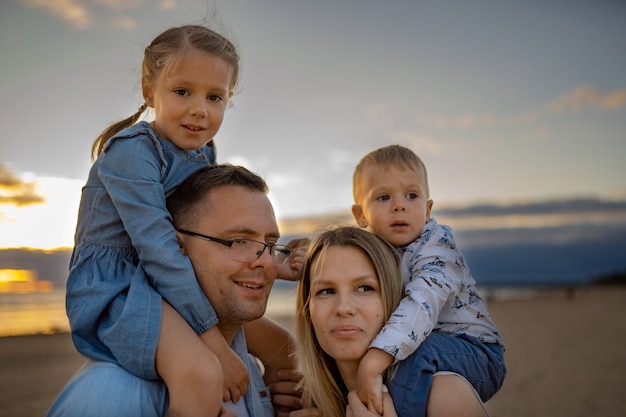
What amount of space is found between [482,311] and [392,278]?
74 cm

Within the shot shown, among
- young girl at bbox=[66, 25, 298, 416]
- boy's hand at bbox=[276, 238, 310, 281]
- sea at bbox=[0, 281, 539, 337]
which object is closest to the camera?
young girl at bbox=[66, 25, 298, 416]

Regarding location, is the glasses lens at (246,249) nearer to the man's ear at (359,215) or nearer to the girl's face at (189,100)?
the girl's face at (189,100)

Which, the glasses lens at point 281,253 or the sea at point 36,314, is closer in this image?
the glasses lens at point 281,253

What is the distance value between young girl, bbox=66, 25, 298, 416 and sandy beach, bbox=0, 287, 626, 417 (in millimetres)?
8127

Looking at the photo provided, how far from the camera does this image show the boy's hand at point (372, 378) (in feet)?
10.3

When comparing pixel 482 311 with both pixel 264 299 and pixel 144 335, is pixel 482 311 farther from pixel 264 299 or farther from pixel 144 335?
pixel 144 335

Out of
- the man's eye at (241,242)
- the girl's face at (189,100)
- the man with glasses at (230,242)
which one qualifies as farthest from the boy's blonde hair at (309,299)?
the girl's face at (189,100)

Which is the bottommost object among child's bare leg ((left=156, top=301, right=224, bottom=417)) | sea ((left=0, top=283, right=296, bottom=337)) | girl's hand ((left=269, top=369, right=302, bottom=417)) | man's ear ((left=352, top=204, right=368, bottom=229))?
sea ((left=0, top=283, right=296, bottom=337))

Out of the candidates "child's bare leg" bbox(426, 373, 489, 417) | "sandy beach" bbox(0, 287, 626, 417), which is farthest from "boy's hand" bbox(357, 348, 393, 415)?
"sandy beach" bbox(0, 287, 626, 417)

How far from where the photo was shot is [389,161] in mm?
4082

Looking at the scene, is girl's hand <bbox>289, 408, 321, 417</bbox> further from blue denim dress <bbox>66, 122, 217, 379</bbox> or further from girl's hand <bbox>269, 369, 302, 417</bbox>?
blue denim dress <bbox>66, 122, 217, 379</bbox>

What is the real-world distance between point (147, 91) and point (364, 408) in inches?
98.5

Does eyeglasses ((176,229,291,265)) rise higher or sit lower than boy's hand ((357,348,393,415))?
higher

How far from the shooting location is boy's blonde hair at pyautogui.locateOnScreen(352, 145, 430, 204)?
408 centimetres
